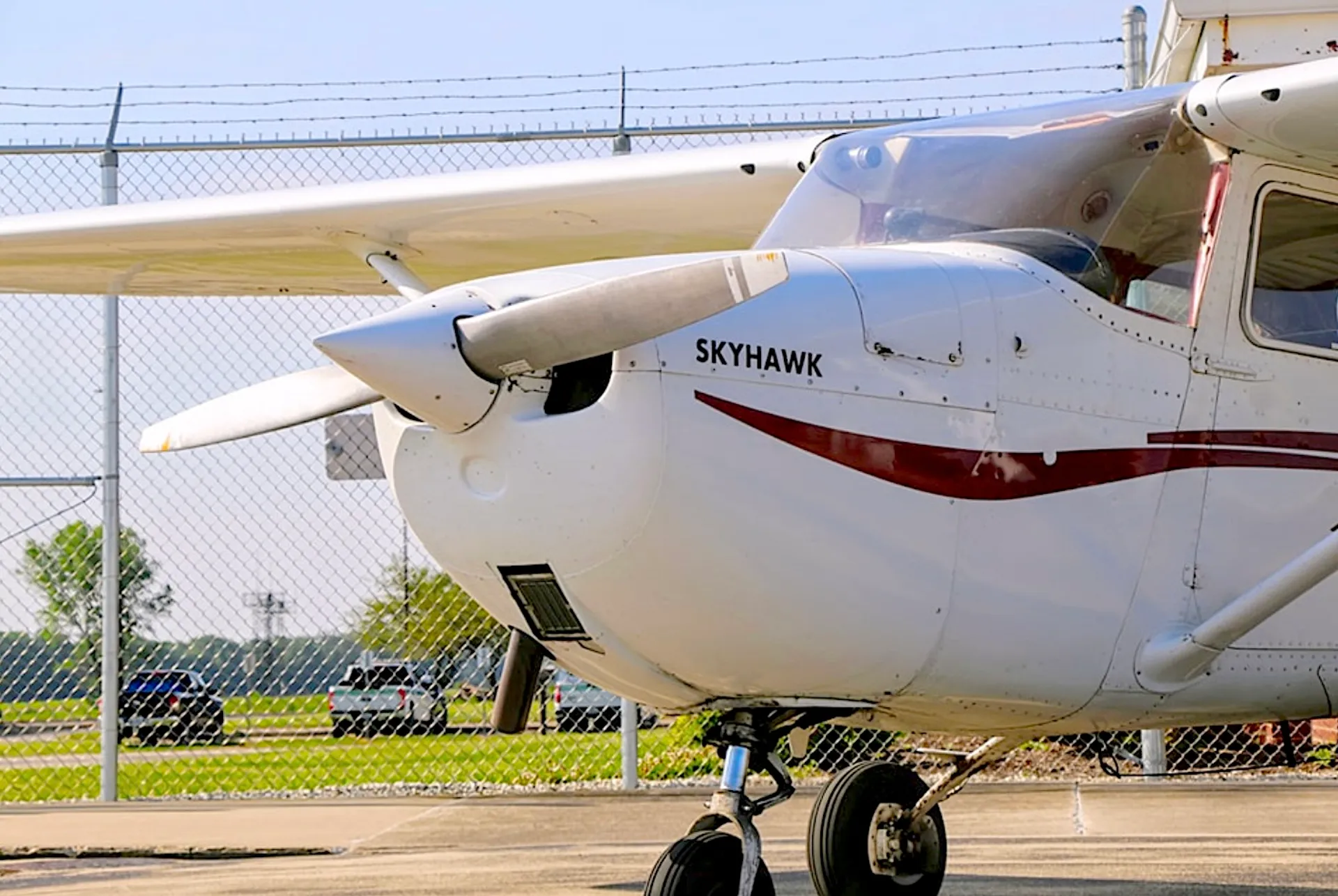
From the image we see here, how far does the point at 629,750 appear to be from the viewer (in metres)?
9.81

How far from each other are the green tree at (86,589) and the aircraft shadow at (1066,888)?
4.65m

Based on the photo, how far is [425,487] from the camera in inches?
159

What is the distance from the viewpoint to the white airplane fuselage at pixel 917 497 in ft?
12.8

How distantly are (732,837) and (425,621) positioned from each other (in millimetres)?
7139

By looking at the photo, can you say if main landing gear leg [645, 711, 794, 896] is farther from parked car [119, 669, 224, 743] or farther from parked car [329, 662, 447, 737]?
parked car [329, 662, 447, 737]

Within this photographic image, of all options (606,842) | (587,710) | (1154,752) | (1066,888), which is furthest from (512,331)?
(587,710)

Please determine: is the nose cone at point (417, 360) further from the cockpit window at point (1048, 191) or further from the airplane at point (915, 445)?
the cockpit window at point (1048, 191)

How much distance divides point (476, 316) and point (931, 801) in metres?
2.61

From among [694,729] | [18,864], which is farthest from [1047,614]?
[694,729]

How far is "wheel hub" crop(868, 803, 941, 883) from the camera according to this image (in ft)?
18.7

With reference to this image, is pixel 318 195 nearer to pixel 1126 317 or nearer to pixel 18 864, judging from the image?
pixel 18 864

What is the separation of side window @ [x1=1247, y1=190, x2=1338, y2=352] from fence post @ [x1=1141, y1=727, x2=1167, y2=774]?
4508mm

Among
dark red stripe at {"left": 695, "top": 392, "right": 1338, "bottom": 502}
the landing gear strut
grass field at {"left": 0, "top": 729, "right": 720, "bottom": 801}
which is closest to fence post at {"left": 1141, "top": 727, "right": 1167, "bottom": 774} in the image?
grass field at {"left": 0, "top": 729, "right": 720, "bottom": 801}

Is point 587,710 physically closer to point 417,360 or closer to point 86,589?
point 86,589
